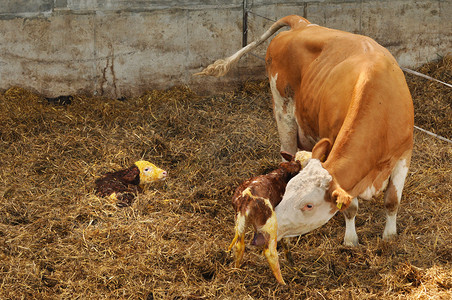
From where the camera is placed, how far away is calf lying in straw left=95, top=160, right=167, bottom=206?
563cm

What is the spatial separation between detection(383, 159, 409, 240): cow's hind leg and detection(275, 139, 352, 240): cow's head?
0.82 meters

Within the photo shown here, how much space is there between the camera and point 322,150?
464 centimetres

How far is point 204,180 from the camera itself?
245 inches

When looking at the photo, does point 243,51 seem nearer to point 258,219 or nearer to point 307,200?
point 307,200

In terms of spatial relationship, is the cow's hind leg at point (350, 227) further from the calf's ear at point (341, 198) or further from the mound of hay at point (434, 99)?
the mound of hay at point (434, 99)

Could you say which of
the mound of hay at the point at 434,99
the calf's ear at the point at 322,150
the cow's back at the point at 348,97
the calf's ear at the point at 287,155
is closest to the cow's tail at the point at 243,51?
the cow's back at the point at 348,97

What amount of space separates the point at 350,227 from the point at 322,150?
81 cm

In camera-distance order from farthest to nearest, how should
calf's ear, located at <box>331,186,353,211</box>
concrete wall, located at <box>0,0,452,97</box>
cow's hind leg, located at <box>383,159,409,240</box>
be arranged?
concrete wall, located at <box>0,0,452,97</box>
cow's hind leg, located at <box>383,159,409,240</box>
calf's ear, located at <box>331,186,353,211</box>

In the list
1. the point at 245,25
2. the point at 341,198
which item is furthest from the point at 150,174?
the point at 245,25

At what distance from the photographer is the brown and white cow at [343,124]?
4367 millimetres

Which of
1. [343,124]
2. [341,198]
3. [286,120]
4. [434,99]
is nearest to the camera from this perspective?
[341,198]

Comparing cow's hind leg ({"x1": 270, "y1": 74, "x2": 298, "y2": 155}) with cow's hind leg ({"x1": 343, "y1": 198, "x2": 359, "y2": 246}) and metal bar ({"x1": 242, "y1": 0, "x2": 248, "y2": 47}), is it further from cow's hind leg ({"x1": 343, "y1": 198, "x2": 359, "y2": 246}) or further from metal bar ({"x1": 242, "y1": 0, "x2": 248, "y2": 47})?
metal bar ({"x1": 242, "y1": 0, "x2": 248, "y2": 47})

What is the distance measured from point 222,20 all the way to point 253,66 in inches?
31.5

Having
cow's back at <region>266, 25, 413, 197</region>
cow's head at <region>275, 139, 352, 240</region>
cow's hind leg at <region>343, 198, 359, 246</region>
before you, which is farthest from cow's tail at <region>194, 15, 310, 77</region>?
cow's head at <region>275, 139, 352, 240</region>
